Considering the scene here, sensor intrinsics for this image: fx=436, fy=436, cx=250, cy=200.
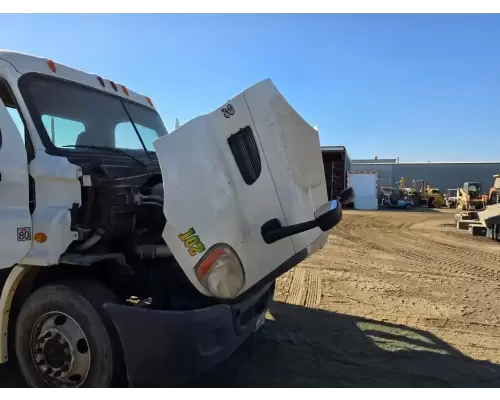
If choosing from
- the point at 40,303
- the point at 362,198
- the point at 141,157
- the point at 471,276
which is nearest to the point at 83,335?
the point at 40,303

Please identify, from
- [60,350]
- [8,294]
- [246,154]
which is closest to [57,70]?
[8,294]

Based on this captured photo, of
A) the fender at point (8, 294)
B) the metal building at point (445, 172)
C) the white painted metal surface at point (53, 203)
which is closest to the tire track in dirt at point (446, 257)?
the white painted metal surface at point (53, 203)

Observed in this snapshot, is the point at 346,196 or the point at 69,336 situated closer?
the point at 69,336

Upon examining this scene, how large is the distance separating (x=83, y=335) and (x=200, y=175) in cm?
139

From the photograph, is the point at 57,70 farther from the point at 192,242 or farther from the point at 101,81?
the point at 192,242

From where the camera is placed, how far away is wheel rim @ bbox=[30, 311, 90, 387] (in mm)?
3035

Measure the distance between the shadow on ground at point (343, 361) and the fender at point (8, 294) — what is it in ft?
1.44

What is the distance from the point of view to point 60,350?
3.10m

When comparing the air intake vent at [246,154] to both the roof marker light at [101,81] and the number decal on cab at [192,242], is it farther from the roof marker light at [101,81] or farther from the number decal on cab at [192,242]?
the roof marker light at [101,81]

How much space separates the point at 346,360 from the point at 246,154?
2.38 meters

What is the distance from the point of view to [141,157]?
4.14 m

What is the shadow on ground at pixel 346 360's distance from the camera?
371 centimetres

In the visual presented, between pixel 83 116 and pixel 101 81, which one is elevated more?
pixel 101 81

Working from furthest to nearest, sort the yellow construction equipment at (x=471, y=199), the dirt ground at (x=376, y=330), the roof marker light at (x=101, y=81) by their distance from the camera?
the yellow construction equipment at (x=471, y=199) → the roof marker light at (x=101, y=81) → the dirt ground at (x=376, y=330)
